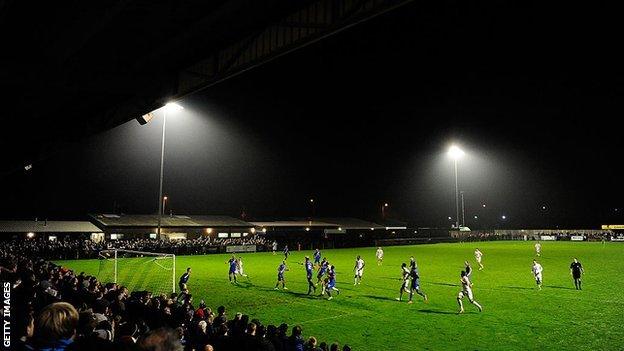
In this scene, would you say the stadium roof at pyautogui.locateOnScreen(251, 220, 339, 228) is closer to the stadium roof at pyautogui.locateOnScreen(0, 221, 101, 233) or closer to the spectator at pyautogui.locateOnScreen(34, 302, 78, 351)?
the stadium roof at pyautogui.locateOnScreen(0, 221, 101, 233)

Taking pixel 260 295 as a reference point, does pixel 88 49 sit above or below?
above

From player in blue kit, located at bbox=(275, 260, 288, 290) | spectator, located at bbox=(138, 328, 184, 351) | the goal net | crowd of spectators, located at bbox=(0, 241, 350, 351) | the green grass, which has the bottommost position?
the green grass

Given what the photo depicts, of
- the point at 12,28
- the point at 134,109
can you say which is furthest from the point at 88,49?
the point at 134,109

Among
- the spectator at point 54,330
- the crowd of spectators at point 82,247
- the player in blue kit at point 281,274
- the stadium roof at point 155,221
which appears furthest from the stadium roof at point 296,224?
the spectator at point 54,330

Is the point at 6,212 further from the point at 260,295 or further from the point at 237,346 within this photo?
the point at 237,346

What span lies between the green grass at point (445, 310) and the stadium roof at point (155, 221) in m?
30.0

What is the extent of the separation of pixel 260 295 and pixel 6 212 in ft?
147

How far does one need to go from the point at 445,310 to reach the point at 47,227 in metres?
48.8

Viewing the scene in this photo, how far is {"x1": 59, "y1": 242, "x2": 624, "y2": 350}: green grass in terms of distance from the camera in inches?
500

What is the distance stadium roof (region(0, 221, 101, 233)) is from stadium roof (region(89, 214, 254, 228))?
5.13ft

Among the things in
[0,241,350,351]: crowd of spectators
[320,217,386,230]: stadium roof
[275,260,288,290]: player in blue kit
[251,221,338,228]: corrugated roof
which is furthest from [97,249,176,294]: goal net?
[320,217,386,230]: stadium roof

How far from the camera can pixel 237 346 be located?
6.45 meters

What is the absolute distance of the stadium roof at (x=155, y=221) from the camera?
53.9 meters

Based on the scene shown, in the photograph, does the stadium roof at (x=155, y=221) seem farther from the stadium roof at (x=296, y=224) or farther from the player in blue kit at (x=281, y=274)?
the player in blue kit at (x=281, y=274)
